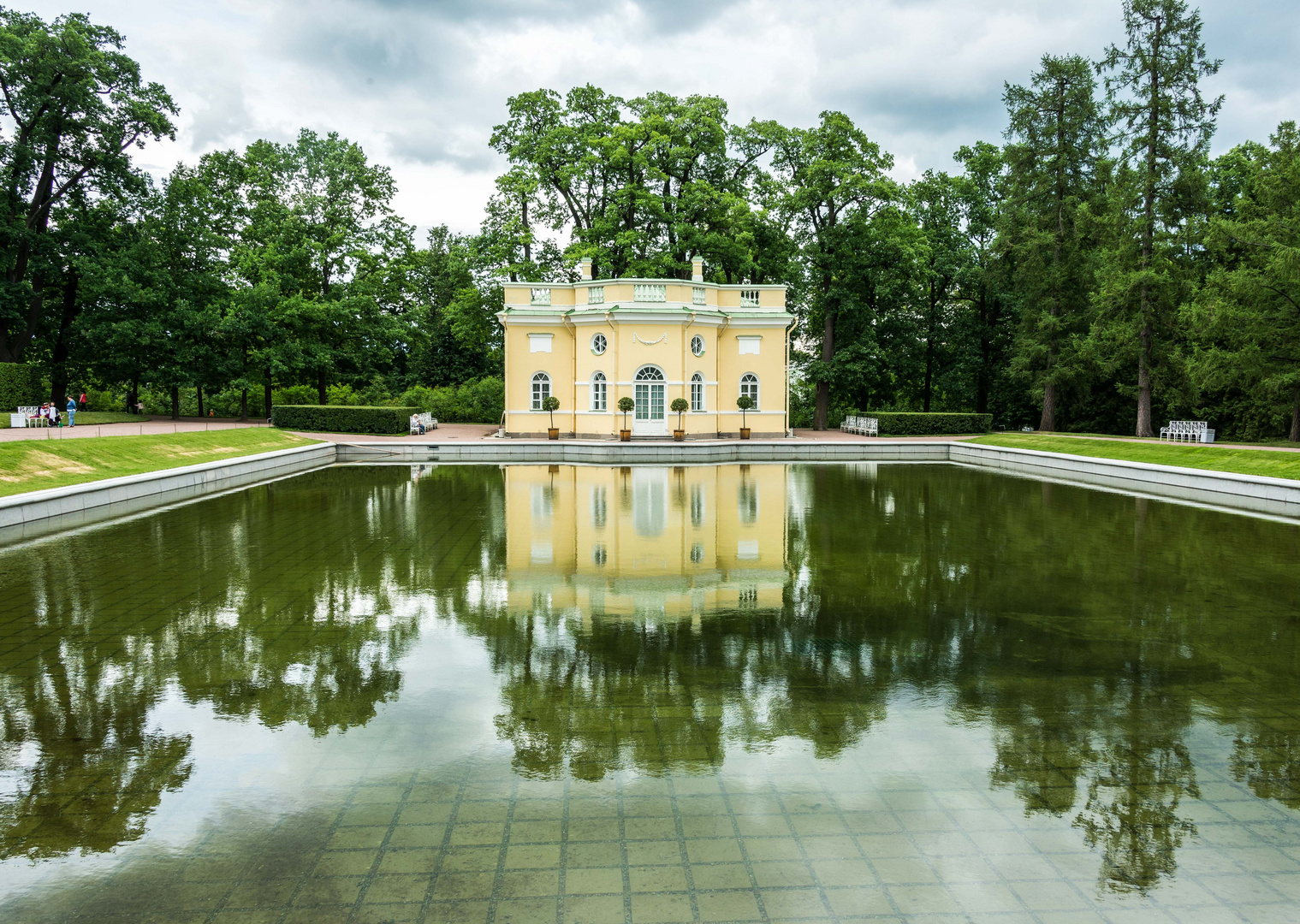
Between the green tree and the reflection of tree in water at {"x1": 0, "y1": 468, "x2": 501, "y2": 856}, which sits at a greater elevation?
the green tree

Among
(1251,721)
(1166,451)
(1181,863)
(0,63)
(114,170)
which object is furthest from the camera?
(114,170)

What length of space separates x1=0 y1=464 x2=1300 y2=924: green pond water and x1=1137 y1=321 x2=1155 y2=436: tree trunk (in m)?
19.5

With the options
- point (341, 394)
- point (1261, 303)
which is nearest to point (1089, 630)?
point (1261, 303)

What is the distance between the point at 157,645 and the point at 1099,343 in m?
29.6

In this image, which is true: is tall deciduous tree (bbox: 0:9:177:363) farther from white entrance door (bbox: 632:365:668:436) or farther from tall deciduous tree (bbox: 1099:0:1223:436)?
tall deciduous tree (bbox: 1099:0:1223:436)

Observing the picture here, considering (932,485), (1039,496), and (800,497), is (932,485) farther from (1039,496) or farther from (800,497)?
(800,497)

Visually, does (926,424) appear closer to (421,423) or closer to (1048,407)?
(1048,407)

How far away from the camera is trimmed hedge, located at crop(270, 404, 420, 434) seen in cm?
2903

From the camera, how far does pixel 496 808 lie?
12.2 feet

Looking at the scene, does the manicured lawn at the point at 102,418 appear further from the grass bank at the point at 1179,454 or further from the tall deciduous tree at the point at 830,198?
the grass bank at the point at 1179,454

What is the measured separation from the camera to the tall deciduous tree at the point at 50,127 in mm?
26719

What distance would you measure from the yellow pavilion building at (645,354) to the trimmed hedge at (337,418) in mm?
4574

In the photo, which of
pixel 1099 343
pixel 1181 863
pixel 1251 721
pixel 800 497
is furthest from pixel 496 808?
pixel 1099 343

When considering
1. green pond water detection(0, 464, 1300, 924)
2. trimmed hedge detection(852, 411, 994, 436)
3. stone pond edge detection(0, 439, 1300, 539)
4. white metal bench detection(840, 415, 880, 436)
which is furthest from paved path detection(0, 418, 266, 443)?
trimmed hedge detection(852, 411, 994, 436)
